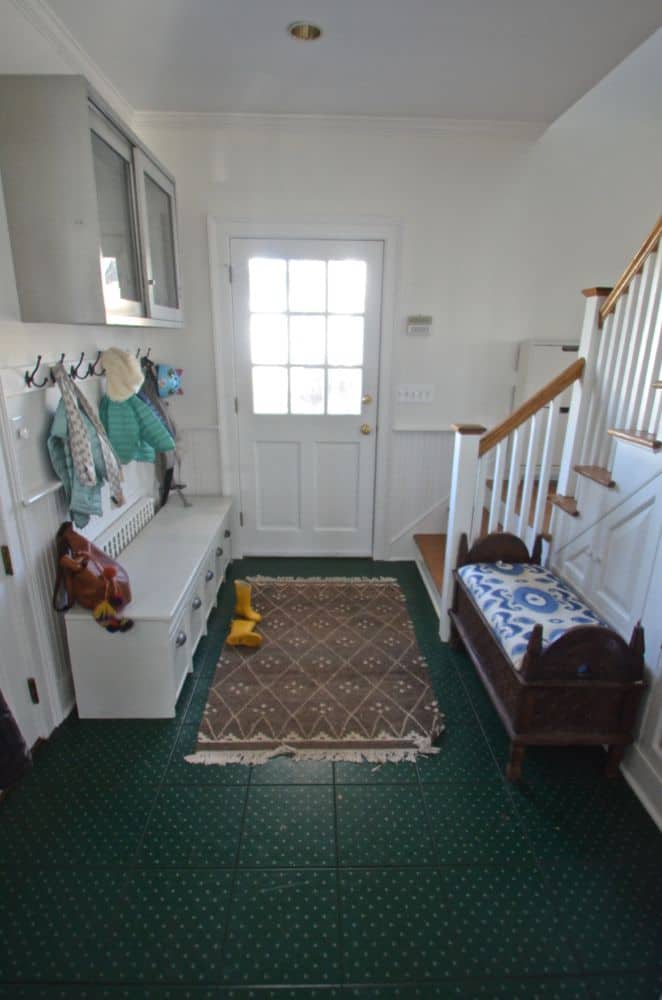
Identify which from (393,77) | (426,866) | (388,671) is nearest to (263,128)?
(393,77)

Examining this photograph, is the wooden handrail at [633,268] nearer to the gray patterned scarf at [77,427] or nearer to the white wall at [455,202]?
the white wall at [455,202]

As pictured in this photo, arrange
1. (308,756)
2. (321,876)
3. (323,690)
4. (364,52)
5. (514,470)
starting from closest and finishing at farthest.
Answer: (321,876) < (308,756) < (364,52) < (323,690) < (514,470)

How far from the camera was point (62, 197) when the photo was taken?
1730 millimetres

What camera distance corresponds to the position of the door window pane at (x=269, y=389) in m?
3.32

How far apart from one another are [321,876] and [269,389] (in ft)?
8.42

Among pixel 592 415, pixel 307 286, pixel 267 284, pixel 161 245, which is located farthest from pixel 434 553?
pixel 161 245

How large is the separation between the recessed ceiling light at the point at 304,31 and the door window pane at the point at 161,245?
0.84 metres

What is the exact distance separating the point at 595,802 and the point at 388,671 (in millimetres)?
929

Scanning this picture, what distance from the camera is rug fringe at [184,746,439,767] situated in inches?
76.5

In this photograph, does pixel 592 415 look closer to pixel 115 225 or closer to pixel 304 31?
pixel 304 31

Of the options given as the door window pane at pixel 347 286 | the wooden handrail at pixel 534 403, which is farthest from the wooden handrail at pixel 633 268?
the door window pane at pixel 347 286

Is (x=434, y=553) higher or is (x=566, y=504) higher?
(x=566, y=504)

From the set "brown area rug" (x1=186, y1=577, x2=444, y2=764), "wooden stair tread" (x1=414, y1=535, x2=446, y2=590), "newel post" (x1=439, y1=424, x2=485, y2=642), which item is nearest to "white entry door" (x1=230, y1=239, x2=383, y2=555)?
"wooden stair tread" (x1=414, y1=535, x2=446, y2=590)

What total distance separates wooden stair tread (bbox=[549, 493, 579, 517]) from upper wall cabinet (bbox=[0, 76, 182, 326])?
1957 mm
